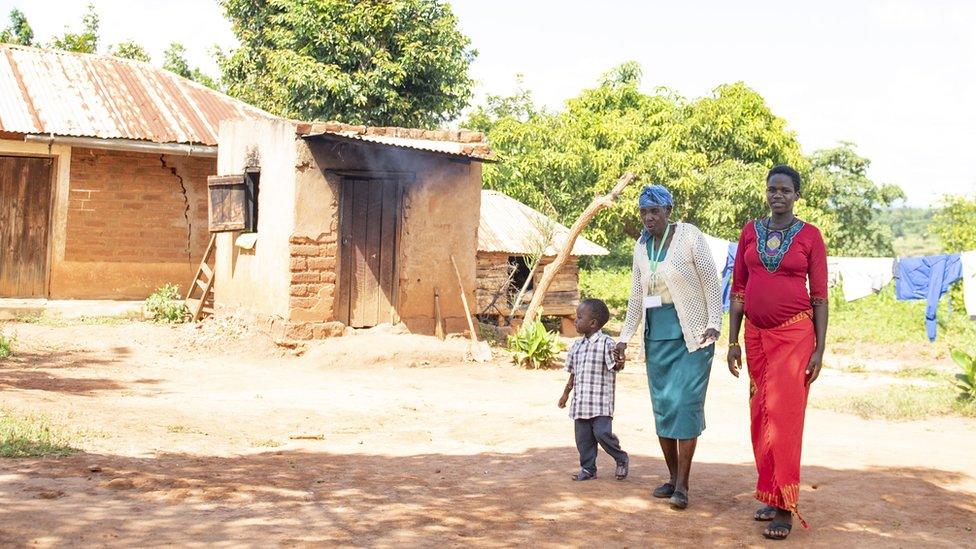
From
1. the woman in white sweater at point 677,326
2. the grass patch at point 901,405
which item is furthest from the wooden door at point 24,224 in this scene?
the woman in white sweater at point 677,326

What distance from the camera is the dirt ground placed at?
432 cm

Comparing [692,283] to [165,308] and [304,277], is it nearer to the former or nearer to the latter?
[304,277]

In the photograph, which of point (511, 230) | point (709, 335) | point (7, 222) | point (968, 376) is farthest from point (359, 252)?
point (709, 335)

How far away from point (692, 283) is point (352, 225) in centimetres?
719

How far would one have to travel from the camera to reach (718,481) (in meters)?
5.46

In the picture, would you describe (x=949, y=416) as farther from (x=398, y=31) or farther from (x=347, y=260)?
(x=398, y=31)

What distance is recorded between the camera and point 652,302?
16.1 feet

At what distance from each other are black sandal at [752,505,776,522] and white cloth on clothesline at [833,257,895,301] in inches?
569

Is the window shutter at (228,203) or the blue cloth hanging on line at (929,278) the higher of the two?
the window shutter at (228,203)

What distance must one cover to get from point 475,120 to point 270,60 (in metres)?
9.58

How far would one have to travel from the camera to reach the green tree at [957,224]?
75.0ft

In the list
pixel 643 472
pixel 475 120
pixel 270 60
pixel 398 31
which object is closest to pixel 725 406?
pixel 643 472

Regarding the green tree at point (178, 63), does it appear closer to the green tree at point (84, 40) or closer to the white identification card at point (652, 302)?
the green tree at point (84, 40)

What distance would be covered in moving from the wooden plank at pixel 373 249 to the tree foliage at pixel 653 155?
33.9 feet
